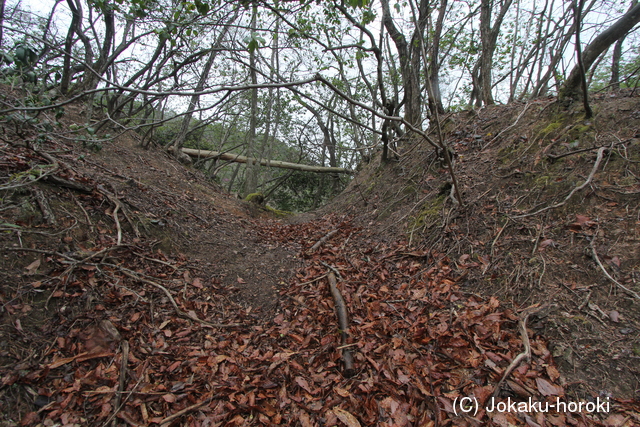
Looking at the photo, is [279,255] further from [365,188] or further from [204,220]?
[365,188]

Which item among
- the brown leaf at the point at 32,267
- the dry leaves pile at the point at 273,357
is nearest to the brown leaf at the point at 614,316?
the dry leaves pile at the point at 273,357

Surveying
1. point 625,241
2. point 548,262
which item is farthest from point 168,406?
point 625,241

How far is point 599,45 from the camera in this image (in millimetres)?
3424

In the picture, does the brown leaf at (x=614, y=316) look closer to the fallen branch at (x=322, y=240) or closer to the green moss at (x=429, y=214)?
the green moss at (x=429, y=214)

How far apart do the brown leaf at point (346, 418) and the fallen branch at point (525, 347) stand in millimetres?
850

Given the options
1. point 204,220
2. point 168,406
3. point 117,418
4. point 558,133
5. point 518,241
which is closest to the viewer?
point 117,418

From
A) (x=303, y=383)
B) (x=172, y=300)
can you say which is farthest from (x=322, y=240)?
(x=303, y=383)

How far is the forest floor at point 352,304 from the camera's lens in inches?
71.9

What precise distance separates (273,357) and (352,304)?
3.01ft

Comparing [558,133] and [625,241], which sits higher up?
[558,133]

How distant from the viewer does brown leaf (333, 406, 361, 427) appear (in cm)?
181

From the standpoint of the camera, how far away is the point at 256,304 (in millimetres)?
3268

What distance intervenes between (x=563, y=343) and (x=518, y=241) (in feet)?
3.46

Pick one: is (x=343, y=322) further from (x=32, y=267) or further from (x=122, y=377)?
(x=32, y=267)
